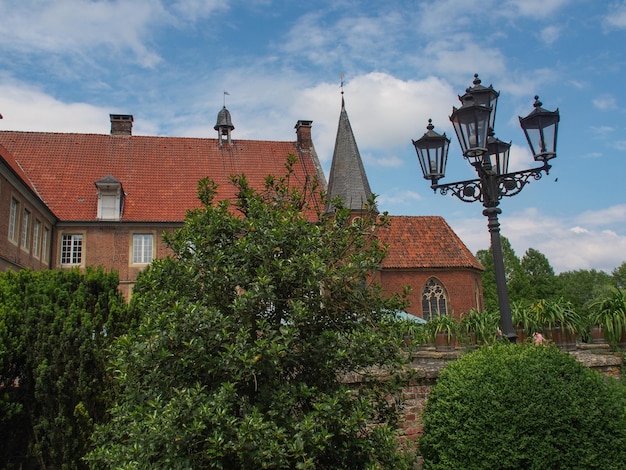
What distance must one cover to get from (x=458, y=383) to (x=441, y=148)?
3.41 m

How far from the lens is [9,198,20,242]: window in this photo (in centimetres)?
2041

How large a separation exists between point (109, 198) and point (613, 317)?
2320 centimetres

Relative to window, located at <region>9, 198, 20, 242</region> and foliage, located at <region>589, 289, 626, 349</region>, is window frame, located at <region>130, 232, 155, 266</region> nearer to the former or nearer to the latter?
window, located at <region>9, 198, 20, 242</region>

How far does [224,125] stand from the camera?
31688 mm

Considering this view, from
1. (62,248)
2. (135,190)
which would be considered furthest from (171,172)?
(62,248)

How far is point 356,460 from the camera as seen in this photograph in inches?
201

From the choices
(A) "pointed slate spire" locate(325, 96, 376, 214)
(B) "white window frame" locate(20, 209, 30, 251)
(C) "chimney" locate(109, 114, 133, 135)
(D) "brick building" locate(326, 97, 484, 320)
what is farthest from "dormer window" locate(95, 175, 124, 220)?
(D) "brick building" locate(326, 97, 484, 320)

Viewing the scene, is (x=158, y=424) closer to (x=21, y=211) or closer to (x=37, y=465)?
(x=37, y=465)

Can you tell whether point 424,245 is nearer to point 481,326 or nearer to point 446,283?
point 446,283

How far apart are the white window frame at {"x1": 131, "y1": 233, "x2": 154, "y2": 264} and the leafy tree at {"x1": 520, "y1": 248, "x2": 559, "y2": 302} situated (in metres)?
31.0

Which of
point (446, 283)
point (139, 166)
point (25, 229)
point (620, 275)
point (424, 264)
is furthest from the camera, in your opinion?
point (620, 275)

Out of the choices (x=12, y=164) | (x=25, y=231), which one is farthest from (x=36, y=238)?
(x=12, y=164)

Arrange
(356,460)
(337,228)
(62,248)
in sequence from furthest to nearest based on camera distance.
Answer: (62,248), (337,228), (356,460)

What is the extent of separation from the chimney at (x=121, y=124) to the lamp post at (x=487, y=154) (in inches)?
1032
